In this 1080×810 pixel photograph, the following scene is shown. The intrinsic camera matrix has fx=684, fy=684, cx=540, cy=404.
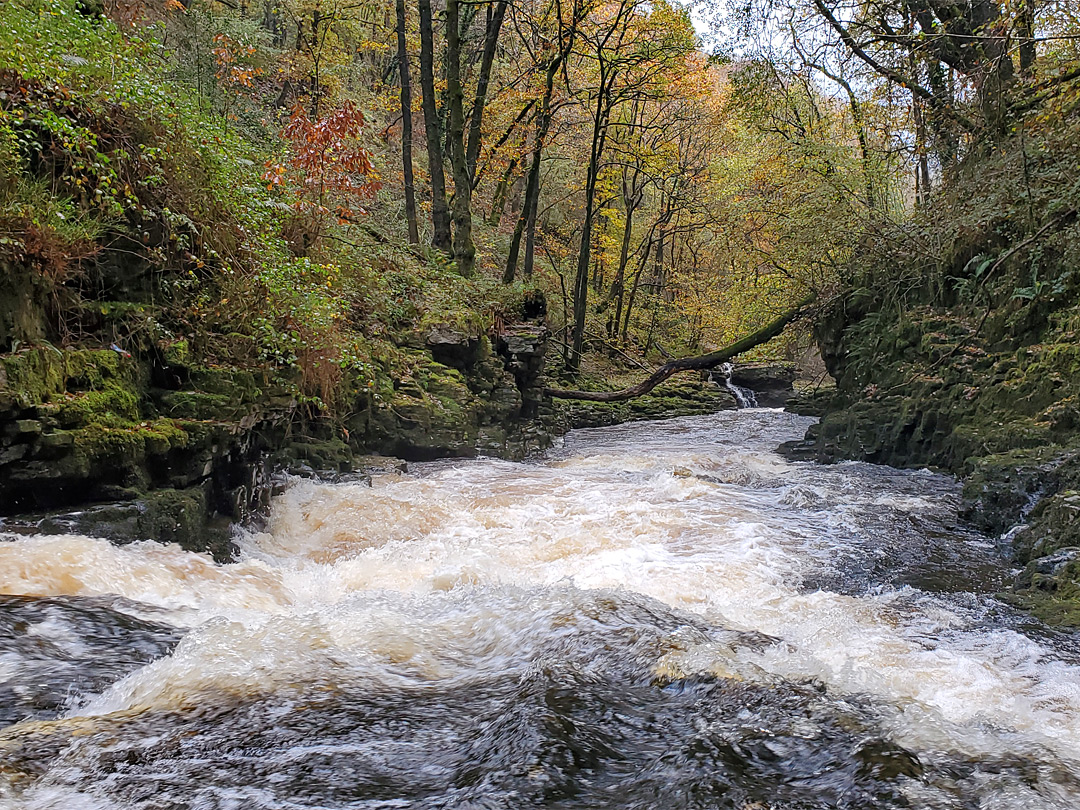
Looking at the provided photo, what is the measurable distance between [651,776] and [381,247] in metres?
12.3

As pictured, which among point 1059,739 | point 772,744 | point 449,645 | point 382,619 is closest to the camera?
point 772,744

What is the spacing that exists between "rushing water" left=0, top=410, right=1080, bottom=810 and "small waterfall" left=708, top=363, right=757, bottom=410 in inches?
776

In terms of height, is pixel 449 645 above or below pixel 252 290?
below

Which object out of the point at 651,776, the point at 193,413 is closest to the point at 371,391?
the point at 193,413

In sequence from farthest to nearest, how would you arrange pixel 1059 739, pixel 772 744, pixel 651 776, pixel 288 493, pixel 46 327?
pixel 288 493, pixel 46 327, pixel 1059 739, pixel 772 744, pixel 651 776

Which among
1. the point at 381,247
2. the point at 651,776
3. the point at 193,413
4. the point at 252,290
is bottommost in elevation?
the point at 651,776

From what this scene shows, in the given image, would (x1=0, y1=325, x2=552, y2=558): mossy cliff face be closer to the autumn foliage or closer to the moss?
the moss

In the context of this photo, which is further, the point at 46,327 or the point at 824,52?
the point at 824,52

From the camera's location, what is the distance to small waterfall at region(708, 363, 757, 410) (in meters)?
26.6

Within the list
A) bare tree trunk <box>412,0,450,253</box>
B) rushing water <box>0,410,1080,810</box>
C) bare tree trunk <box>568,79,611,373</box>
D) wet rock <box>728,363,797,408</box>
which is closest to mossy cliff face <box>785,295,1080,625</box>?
rushing water <box>0,410,1080,810</box>

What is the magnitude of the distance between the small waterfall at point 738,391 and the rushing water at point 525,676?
19715 mm

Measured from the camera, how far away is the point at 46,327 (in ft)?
17.7

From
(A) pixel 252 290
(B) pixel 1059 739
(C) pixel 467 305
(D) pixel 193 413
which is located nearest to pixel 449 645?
(B) pixel 1059 739

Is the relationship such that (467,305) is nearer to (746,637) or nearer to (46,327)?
(46,327)
